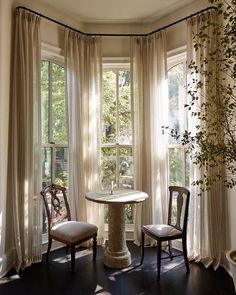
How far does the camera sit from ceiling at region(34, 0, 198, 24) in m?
3.41

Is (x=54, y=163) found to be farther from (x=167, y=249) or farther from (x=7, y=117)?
(x=167, y=249)

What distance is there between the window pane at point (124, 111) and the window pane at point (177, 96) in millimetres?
596

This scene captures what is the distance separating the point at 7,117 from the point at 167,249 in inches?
97.6

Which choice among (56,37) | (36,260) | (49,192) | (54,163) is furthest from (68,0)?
(36,260)

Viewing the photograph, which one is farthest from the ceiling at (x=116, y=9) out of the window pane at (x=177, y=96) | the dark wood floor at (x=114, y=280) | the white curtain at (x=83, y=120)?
the dark wood floor at (x=114, y=280)

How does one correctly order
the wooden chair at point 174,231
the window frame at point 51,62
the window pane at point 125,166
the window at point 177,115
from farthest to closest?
the window pane at point 125,166 < the window at point 177,115 < the window frame at point 51,62 < the wooden chair at point 174,231

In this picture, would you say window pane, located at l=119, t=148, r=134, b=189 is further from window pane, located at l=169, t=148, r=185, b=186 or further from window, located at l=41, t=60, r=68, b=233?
window, located at l=41, t=60, r=68, b=233

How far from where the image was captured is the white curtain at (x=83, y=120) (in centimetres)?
363

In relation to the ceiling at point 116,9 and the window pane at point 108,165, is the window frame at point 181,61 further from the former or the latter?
the window pane at point 108,165

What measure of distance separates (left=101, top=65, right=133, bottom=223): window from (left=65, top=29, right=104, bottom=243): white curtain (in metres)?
0.28

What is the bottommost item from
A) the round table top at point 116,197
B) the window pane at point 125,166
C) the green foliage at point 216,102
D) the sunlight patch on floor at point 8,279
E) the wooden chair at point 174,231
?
the sunlight patch on floor at point 8,279

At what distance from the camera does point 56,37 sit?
362 cm

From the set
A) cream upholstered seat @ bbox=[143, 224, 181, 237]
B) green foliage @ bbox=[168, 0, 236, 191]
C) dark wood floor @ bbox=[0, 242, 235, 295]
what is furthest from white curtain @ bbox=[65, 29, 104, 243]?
green foliage @ bbox=[168, 0, 236, 191]

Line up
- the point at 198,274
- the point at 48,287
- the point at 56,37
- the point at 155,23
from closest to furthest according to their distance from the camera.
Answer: the point at 48,287 < the point at 198,274 < the point at 56,37 < the point at 155,23
